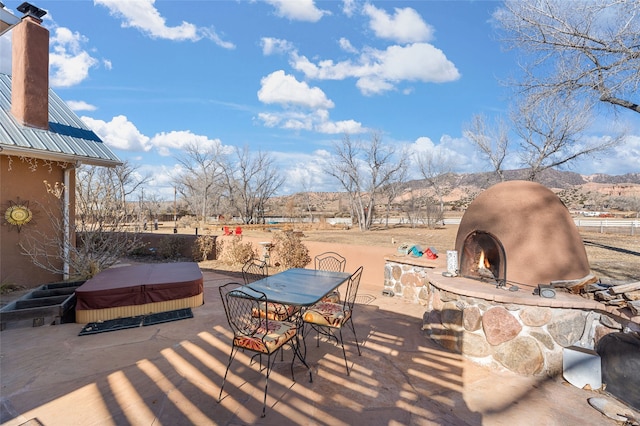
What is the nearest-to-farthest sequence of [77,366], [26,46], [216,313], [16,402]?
[16,402], [77,366], [216,313], [26,46]

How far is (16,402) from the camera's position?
2635mm

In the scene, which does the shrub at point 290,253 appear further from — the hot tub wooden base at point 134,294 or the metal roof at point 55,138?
the metal roof at point 55,138

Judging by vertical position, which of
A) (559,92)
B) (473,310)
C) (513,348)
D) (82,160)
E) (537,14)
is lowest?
(513,348)

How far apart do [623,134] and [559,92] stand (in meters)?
11.5

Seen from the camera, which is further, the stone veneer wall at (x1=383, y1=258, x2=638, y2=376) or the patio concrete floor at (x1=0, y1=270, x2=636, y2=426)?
the stone veneer wall at (x1=383, y1=258, x2=638, y2=376)

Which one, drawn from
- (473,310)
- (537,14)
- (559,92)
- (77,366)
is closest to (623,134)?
(559,92)

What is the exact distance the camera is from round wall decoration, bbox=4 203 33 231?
5836 millimetres

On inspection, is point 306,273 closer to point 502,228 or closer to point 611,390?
point 502,228

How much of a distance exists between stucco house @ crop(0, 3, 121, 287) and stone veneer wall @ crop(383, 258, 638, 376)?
289 inches

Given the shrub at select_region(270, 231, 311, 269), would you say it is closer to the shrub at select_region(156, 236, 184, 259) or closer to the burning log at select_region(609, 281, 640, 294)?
the shrub at select_region(156, 236, 184, 259)

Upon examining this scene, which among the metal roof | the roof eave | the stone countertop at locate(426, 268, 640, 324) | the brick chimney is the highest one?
the brick chimney

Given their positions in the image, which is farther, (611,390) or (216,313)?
(216,313)

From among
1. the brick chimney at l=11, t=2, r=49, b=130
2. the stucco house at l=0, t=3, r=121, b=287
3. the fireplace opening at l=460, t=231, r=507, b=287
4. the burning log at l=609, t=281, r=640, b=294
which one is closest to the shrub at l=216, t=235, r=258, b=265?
the stucco house at l=0, t=3, r=121, b=287

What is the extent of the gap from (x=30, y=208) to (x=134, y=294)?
3.33 m
